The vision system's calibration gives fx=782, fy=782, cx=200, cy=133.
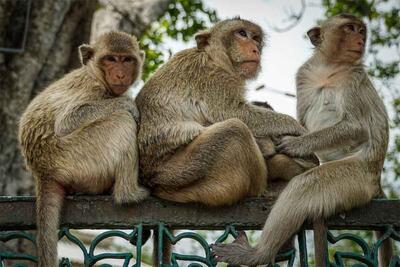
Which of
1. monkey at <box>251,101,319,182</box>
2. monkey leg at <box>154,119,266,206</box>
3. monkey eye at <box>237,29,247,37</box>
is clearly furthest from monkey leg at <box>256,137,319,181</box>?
monkey eye at <box>237,29,247,37</box>

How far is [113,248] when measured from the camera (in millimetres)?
9539

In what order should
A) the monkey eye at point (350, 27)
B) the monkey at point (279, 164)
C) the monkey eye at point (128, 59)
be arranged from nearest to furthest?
1. the monkey at point (279, 164)
2. the monkey eye at point (128, 59)
3. the monkey eye at point (350, 27)

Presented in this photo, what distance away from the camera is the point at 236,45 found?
4.78 metres

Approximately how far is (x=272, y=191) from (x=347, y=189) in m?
0.49

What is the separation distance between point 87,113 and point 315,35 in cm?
187

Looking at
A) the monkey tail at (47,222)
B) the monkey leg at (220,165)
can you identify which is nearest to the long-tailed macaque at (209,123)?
the monkey leg at (220,165)

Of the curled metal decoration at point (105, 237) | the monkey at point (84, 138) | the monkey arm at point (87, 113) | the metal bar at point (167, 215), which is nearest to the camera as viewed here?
the curled metal decoration at point (105, 237)

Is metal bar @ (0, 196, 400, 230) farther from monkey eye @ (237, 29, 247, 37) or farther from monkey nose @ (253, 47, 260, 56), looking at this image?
monkey eye @ (237, 29, 247, 37)

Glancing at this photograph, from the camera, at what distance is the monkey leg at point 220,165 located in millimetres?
4148

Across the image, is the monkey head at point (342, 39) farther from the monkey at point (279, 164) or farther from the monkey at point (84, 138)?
the monkey at point (84, 138)

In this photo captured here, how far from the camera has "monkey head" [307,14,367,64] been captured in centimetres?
512

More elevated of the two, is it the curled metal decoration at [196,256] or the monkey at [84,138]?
the monkey at [84,138]

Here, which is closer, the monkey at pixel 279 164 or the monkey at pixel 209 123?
the monkey at pixel 209 123

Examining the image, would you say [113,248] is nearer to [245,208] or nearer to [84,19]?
[84,19]
